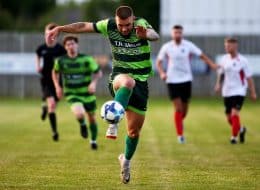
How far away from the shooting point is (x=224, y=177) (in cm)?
1201

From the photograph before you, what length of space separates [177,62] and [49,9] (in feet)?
229

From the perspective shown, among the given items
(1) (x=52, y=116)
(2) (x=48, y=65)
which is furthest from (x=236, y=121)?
(2) (x=48, y=65)

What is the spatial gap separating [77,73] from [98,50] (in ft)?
68.6

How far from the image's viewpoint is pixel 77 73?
1655 centimetres

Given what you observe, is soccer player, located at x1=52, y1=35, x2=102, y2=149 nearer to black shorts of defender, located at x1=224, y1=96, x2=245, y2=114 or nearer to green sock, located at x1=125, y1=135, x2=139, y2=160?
black shorts of defender, located at x1=224, y1=96, x2=245, y2=114

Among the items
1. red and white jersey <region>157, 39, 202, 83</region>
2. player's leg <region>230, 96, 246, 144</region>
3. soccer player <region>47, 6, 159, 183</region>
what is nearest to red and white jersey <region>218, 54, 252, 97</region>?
player's leg <region>230, 96, 246, 144</region>

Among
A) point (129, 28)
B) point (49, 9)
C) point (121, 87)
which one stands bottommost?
point (49, 9)

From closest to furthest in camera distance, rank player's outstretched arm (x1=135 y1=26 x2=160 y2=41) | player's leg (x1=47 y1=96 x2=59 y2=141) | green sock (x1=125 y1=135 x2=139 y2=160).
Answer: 1. player's outstretched arm (x1=135 y1=26 x2=160 y2=41)
2. green sock (x1=125 y1=135 x2=139 y2=160)
3. player's leg (x1=47 y1=96 x2=59 y2=141)

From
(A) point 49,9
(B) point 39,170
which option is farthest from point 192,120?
(A) point 49,9

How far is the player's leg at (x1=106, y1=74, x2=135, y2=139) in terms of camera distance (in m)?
10.6

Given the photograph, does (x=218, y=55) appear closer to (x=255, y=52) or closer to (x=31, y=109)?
(x=255, y=52)

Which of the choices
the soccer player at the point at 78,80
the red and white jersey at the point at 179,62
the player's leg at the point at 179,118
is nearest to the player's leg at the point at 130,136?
the soccer player at the point at 78,80

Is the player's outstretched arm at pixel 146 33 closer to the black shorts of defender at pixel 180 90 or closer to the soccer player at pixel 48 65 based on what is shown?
the black shorts of defender at pixel 180 90

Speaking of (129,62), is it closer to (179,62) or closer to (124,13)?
(124,13)
